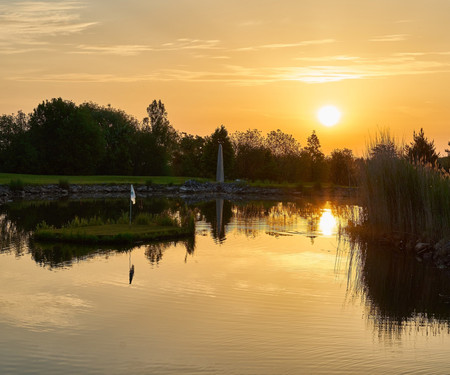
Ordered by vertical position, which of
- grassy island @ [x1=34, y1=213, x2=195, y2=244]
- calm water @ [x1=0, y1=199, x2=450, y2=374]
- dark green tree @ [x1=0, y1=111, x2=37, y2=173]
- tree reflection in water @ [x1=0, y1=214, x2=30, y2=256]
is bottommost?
calm water @ [x1=0, y1=199, x2=450, y2=374]

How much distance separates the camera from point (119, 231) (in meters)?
26.2

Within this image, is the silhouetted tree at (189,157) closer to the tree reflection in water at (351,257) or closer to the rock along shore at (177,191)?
the rock along shore at (177,191)

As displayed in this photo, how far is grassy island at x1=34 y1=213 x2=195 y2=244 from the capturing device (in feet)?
80.4

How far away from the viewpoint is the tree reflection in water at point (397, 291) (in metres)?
13.6

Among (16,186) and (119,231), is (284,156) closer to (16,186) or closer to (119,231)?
(16,186)

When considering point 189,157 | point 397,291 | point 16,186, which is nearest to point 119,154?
point 189,157

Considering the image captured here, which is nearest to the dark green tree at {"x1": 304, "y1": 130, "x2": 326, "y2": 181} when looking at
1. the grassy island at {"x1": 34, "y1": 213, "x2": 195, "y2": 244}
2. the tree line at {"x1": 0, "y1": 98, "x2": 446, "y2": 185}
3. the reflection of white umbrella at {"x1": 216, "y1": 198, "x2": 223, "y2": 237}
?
the tree line at {"x1": 0, "y1": 98, "x2": 446, "y2": 185}

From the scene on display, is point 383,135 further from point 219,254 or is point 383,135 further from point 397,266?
point 219,254

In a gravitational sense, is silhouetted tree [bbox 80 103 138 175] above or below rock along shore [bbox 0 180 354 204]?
above

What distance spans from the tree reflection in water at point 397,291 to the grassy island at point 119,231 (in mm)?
8099

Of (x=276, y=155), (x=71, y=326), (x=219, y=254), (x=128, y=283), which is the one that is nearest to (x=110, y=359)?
(x=71, y=326)

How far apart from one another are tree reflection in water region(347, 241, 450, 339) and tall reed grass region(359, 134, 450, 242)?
125cm

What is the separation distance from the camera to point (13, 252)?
21.7 metres

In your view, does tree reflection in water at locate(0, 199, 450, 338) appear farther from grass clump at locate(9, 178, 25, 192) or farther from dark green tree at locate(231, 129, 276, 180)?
dark green tree at locate(231, 129, 276, 180)
